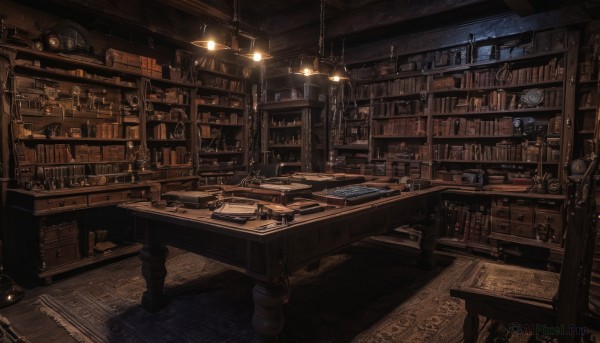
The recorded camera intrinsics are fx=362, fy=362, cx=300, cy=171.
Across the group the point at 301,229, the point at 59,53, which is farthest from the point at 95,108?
the point at 301,229

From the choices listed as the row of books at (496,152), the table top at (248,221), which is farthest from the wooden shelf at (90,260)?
the row of books at (496,152)

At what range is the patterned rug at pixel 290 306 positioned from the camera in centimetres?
259

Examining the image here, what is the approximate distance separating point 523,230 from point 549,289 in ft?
8.54

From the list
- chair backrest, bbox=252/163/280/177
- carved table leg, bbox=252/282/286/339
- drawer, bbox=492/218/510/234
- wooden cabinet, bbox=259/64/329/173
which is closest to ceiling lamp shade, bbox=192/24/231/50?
carved table leg, bbox=252/282/286/339

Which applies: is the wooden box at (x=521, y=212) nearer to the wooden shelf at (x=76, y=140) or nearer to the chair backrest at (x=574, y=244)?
the chair backrest at (x=574, y=244)

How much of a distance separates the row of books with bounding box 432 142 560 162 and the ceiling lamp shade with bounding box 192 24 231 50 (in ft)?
11.7

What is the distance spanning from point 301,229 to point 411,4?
4299 millimetres

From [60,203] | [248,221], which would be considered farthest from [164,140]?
[248,221]

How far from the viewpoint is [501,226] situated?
14.5ft

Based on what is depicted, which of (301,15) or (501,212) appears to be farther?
(301,15)

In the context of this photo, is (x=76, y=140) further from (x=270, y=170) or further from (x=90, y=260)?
(x=270, y=170)

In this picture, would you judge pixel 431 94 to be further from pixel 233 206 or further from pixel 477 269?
pixel 233 206

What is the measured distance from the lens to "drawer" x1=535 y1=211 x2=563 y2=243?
405 centimetres

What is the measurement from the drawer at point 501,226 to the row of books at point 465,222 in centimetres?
21
